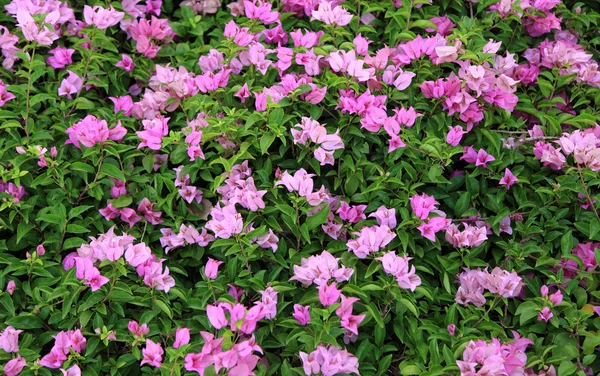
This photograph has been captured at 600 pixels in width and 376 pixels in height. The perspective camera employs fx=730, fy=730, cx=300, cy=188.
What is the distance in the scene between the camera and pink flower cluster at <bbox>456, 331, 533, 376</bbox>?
1.77 metres

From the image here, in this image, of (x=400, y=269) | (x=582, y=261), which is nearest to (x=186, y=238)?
(x=400, y=269)

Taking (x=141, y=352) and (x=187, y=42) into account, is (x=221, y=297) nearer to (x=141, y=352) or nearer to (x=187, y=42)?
(x=141, y=352)

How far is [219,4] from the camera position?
2842mm

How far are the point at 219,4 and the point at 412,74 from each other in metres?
0.94

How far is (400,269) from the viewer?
190 centimetres

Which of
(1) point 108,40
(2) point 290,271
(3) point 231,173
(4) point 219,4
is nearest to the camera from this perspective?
(2) point 290,271

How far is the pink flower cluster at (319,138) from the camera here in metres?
2.11

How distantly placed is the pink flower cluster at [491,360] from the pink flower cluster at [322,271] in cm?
36

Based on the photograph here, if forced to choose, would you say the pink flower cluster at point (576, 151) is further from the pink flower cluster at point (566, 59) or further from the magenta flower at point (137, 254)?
the magenta flower at point (137, 254)

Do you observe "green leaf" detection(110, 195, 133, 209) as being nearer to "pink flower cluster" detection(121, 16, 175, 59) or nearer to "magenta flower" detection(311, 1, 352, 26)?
"pink flower cluster" detection(121, 16, 175, 59)

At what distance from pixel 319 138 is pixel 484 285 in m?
0.62

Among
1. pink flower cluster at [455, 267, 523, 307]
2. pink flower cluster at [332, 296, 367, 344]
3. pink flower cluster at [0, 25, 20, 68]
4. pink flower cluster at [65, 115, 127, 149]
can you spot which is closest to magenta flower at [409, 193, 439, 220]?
pink flower cluster at [455, 267, 523, 307]

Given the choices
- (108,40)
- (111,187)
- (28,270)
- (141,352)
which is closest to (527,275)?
(141,352)

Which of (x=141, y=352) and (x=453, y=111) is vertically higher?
(x=453, y=111)
